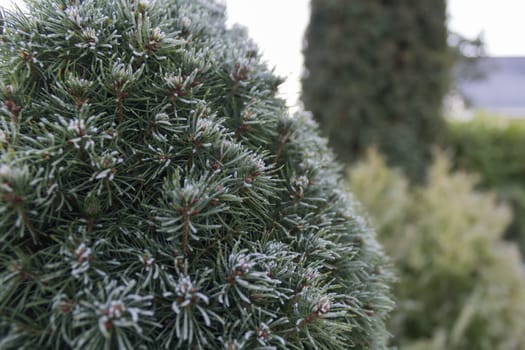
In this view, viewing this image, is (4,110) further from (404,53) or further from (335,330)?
(404,53)

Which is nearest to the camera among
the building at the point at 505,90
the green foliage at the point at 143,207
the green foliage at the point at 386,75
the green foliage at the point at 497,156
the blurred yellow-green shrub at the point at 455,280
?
the green foliage at the point at 143,207

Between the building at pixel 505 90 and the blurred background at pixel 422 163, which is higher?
the building at pixel 505 90

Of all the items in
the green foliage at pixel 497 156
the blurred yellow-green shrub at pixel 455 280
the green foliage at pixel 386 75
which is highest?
the green foliage at pixel 497 156

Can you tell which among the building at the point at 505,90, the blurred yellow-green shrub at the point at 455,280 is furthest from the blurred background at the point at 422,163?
the building at the point at 505,90

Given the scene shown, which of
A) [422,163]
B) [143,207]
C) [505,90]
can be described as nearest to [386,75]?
[422,163]

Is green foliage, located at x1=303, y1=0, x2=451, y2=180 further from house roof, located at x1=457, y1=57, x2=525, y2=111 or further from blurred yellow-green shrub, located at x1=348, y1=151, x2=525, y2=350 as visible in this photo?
house roof, located at x1=457, y1=57, x2=525, y2=111

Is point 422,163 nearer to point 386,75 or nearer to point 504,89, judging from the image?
point 386,75

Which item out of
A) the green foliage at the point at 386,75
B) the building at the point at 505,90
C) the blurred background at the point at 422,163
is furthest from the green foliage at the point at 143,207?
the building at the point at 505,90

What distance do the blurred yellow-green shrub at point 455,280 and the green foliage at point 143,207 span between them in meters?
2.41

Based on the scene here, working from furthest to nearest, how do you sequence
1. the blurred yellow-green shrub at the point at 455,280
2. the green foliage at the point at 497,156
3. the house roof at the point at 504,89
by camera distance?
the house roof at the point at 504,89
the green foliage at the point at 497,156
the blurred yellow-green shrub at the point at 455,280

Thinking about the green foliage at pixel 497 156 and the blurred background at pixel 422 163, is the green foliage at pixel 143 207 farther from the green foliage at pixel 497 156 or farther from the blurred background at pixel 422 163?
the green foliage at pixel 497 156

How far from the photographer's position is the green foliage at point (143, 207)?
82 cm

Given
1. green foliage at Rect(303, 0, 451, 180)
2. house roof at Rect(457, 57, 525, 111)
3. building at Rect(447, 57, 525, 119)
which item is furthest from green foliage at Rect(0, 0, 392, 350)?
house roof at Rect(457, 57, 525, 111)

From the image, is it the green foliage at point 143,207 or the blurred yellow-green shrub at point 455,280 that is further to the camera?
the blurred yellow-green shrub at point 455,280
